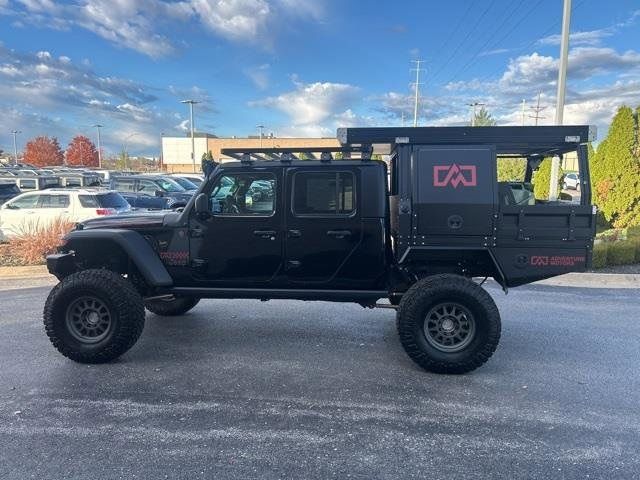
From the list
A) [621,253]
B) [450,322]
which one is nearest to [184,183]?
[621,253]

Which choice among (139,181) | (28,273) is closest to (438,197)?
(28,273)

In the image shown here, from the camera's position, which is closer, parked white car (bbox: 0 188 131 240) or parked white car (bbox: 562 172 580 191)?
parked white car (bbox: 562 172 580 191)

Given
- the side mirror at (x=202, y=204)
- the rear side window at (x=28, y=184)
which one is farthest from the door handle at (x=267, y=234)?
the rear side window at (x=28, y=184)

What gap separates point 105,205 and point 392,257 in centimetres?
987

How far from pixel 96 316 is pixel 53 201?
937cm

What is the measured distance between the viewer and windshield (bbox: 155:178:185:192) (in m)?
18.8

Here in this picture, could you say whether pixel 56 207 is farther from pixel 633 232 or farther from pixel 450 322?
pixel 633 232

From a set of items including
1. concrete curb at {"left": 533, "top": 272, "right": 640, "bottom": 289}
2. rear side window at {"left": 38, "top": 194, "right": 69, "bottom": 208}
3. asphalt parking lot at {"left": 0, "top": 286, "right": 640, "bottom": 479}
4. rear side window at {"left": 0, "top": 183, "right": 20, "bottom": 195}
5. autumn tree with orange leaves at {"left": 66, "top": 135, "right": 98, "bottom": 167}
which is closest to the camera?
asphalt parking lot at {"left": 0, "top": 286, "right": 640, "bottom": 479}

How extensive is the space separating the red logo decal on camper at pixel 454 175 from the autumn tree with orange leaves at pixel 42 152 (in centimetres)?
8741

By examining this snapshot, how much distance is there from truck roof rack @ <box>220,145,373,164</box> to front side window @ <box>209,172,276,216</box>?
8.1 inches

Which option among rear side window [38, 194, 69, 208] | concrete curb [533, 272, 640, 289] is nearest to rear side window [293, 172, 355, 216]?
concrete curb [533, 272, 640, 289]

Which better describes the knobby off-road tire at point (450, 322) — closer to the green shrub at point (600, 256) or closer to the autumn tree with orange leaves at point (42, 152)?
the green shrub at point (600, 256)

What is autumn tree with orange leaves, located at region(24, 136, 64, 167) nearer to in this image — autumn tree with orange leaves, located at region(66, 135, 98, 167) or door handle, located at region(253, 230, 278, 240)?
autumn tree with orange leaves, located at region(66, 135, 98, 167)

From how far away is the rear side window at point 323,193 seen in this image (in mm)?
4598
